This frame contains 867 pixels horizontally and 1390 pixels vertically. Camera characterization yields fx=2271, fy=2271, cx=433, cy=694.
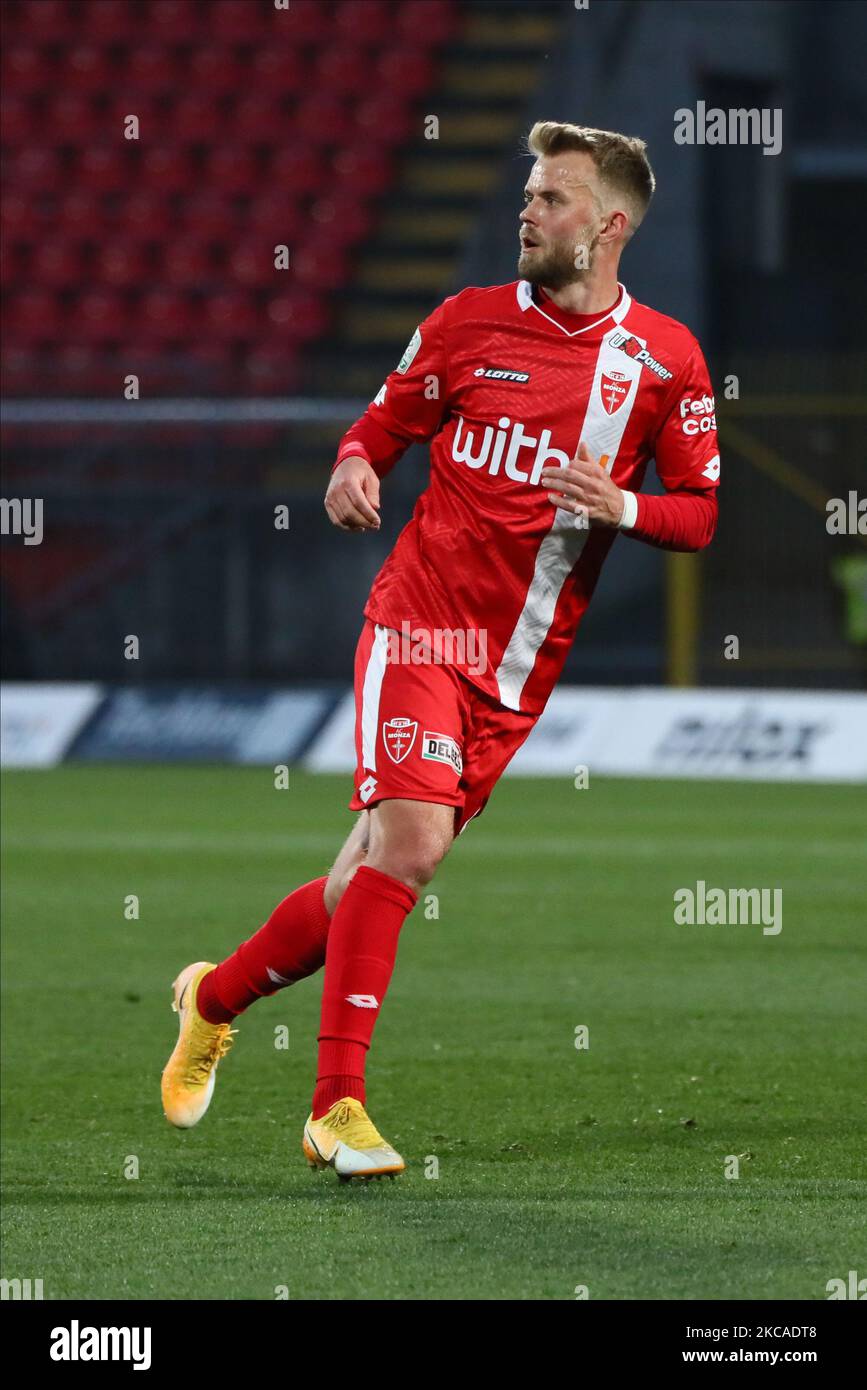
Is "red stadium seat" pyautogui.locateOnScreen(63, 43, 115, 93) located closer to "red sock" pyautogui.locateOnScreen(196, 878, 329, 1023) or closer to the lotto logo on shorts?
"red sock" pyautogui.locateOnScreen(196, 878, 329, 1023)

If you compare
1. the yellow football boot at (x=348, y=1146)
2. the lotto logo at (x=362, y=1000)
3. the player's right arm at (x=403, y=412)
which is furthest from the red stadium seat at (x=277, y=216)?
the yellow football boot at (x=348, y=1146)

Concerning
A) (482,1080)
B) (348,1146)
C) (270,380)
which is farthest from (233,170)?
(348,1146)

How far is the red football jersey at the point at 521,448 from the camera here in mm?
4910

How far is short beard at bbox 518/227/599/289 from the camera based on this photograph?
16.1ft

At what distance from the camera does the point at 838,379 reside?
757 inches

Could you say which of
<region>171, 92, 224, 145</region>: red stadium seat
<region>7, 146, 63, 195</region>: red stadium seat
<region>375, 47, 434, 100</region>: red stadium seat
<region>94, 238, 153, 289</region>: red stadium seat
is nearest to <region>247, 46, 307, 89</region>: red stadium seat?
<region>171, 92, 224, 145</region>: red stadium seat

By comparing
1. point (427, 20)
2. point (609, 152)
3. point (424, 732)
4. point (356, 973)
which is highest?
point (427, 20)

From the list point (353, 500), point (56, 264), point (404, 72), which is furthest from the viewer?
point (404, 72)

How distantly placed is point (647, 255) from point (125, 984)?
50.0ft

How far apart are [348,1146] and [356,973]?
1.24ft

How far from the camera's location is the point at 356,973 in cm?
482

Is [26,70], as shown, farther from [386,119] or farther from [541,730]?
[541,730]

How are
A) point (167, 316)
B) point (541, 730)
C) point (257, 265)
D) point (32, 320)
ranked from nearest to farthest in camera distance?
point (541, 730)
point (167, 316)
point (32, 320)
point (257, 265)
